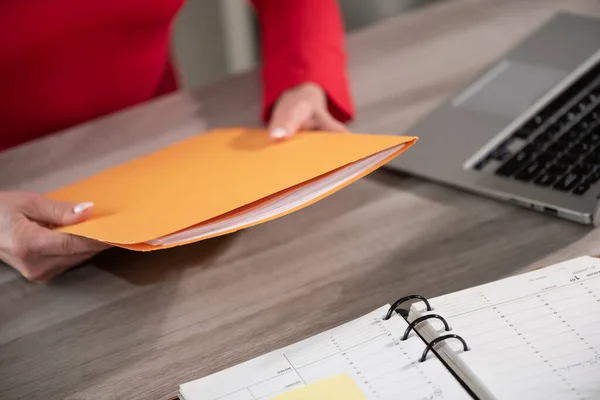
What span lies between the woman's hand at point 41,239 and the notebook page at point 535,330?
38 centimetres

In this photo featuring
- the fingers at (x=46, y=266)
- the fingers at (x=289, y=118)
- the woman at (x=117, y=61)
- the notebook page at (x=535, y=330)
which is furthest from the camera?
the woman at (x=117, y=61)

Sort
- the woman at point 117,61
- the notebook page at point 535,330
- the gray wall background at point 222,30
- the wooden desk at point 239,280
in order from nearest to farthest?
the notebook page at point 535,330, the wooden desk at point 239,280, the woman at point 117,61, the gray wall background at point 222,30

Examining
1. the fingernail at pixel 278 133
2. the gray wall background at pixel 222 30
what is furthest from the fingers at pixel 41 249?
the gray wall background at pixel 222 30

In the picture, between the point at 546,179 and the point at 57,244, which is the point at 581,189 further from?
the point at 57,244

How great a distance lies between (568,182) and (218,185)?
1.22ft

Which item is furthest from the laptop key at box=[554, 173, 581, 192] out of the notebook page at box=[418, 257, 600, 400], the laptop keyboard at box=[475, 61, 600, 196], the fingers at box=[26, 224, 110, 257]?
the fingers at box=[26, 224, 110, 257]

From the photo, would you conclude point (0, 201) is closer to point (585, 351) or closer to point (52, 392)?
point (52, 392)

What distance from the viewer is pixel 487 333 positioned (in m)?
0.68

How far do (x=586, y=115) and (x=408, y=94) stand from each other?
0.26 meters

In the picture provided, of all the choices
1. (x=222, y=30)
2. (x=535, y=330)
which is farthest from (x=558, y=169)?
(x=222, y=30)

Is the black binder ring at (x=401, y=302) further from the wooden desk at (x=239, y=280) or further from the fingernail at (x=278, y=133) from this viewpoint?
the fingernail at (x=278, y=133)

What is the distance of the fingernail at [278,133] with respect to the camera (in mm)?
952

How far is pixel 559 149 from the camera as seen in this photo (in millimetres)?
917

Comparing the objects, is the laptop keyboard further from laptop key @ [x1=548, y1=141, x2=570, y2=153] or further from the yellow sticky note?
the yellow sticky note
